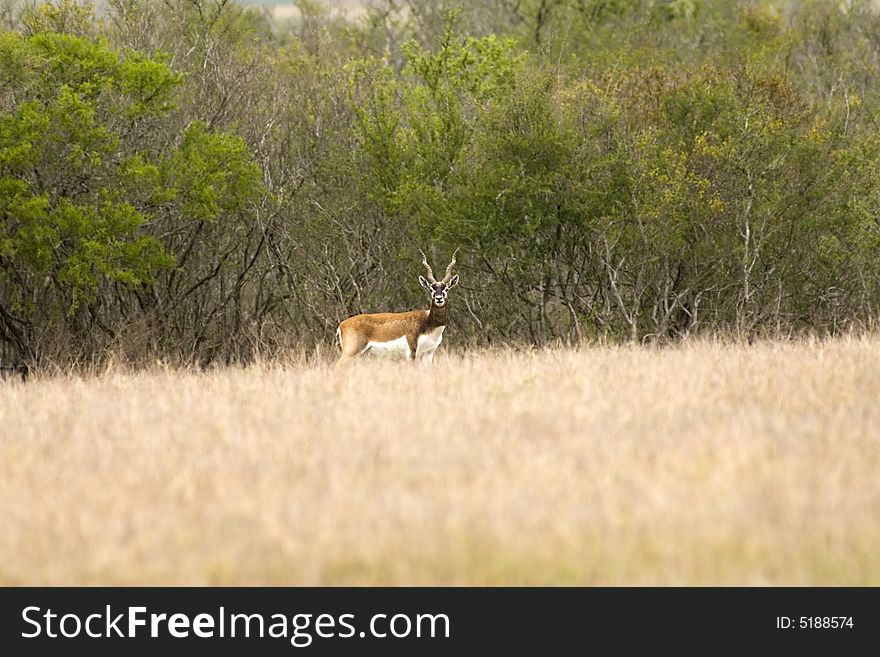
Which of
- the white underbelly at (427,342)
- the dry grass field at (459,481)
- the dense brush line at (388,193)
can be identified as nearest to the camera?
A: the dry grass field at (459,481)

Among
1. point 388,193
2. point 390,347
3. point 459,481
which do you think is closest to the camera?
point 459,481

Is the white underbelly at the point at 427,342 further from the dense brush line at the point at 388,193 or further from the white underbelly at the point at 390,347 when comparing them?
the dense brush line at the point at 388,193

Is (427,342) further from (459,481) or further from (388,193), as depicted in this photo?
(388,193)

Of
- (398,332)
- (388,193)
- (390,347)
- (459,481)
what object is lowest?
(459,481)

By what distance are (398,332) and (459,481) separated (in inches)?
374

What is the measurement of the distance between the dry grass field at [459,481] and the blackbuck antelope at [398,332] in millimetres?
4163

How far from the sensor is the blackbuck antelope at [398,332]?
1828cm

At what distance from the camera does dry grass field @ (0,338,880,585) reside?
7.18 metres

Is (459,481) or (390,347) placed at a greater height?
(390,347)

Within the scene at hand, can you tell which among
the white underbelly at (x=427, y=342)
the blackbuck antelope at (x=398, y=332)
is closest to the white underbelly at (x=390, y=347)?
the blackbuck antelope at (x=398, y=332)

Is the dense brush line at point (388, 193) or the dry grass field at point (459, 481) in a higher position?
the dense brush line at point (388, 193)

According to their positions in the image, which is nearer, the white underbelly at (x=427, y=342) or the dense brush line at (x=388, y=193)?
the white underbelly at (x=427, y=342)

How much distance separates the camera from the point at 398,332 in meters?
18.3

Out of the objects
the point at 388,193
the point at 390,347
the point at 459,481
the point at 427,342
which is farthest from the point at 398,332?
the point at 388,193
